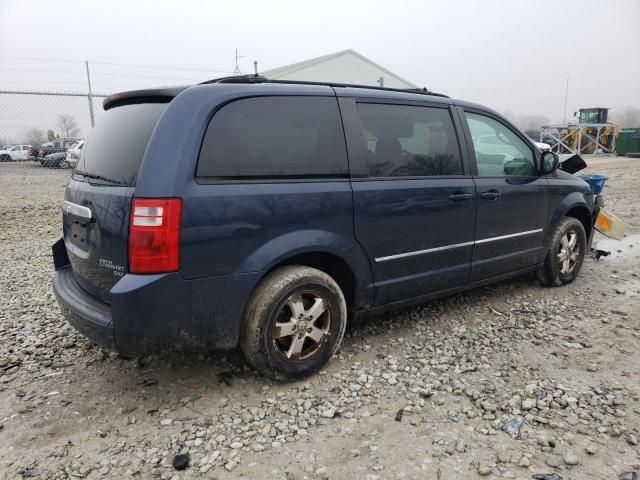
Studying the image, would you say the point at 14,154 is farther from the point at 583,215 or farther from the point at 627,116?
the point at 627,116

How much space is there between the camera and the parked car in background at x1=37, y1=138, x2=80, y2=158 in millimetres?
22453

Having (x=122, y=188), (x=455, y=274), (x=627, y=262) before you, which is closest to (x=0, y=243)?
(x=122, y=188)

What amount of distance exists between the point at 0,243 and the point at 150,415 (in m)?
5.52

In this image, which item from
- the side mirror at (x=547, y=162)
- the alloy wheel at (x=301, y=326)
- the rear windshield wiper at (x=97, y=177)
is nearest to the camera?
the rear windshield wiper at (x=97, y=177)

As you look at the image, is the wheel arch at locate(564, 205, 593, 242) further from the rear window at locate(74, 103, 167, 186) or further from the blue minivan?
the rear window at locate(74, 103, 167, 186)

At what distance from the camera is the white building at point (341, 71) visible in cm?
2338

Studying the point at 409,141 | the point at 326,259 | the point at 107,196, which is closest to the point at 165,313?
the point at 107,196

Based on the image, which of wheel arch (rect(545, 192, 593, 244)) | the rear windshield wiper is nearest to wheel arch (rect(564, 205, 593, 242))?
wheel arch (rect(545, 192, 593, 244))

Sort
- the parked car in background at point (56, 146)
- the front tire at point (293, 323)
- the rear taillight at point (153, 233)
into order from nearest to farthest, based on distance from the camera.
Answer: the rear taillight at point (153, 233), the front tire at point (293, 323), the parked car in background at point (56, 146)

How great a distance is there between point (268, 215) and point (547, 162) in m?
2.92

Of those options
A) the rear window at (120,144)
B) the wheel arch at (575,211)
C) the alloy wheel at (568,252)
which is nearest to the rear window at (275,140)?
the rear window at (120,144)

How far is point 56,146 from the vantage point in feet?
77.2

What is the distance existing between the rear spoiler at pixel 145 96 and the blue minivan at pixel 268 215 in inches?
0.5

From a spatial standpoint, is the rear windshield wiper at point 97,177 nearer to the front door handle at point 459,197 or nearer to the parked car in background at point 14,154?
the front door handle at point 459,197
